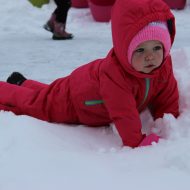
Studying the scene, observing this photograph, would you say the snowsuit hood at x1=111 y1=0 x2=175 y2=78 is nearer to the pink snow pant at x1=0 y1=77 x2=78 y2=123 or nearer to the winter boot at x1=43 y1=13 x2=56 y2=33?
the pink snow pant at x1=0 y1=77 x2=78 y2=123

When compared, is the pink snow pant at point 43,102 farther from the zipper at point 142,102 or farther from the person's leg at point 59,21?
the person's leg at point 59,21

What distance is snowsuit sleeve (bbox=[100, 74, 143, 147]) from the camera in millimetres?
1453

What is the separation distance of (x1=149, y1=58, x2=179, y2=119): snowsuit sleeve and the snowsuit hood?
0.61 feet

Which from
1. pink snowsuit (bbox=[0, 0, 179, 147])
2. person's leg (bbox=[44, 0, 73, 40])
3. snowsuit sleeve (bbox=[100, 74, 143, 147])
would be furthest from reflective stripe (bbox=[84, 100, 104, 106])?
person's leg (bbox=[44, 0, 73, 40])

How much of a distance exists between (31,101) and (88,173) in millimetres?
746

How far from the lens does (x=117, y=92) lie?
1.46m

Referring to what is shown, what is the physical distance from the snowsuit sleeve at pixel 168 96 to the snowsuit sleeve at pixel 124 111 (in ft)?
0.61

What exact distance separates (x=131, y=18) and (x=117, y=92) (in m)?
0.24

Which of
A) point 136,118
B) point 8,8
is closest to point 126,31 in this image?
point 136,118

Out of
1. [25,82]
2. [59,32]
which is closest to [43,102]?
[25,82]

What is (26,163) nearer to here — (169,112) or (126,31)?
(126,31)

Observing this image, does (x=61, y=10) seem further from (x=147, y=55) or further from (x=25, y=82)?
(x=147, y=55)

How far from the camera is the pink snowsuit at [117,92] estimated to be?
4.60 feet

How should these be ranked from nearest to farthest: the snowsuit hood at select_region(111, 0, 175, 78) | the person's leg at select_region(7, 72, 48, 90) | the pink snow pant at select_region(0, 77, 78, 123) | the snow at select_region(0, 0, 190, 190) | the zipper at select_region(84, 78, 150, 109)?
the snow at select_region(0, 0, 190, 190) → the snowsuit hood at select_region(111, 0, 175, 78) → the zipper at select_region(84, 78, 150, 109) → the pink snow pant at select_region(0, 77, 78, 123) → the person's leg at select_region(7, 72, 48, 90)
